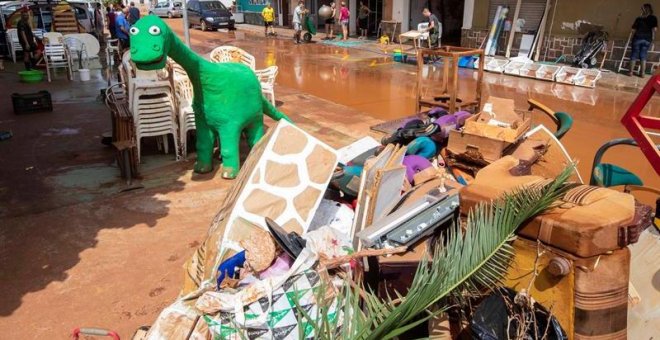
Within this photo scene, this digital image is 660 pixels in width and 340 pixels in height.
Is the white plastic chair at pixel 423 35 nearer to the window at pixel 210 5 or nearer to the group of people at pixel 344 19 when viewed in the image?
the group of people at pixel 344 19

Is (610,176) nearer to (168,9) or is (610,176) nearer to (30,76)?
(30,76)

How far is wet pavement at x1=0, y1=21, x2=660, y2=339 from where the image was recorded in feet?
10.5

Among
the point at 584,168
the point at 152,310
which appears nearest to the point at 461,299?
the point at 152,310

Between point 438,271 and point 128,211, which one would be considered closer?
point 438,271

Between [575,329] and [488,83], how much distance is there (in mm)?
9528

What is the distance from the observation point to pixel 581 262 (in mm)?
1937

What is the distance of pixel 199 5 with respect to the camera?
2383 centimetres

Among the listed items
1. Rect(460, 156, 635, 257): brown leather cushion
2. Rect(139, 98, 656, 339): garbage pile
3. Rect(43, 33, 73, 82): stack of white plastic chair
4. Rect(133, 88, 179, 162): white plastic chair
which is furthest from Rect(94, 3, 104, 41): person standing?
Rect(460, 156, 635, 257): brown leather cushion

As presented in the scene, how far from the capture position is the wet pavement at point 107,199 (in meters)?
3.21

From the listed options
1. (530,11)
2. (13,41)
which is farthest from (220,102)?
(13,41)

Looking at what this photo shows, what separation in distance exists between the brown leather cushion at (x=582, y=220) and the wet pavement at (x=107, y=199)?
2.31 metres

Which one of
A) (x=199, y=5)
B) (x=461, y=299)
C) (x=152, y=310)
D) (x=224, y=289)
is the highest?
(x=199, y=5)

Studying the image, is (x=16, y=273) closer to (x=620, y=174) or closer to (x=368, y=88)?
(x=620, y=174)

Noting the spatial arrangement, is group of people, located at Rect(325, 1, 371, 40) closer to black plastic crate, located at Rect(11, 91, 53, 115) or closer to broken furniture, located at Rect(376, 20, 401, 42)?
broken furniture, located at Rect(376, 20, 401, 42)
